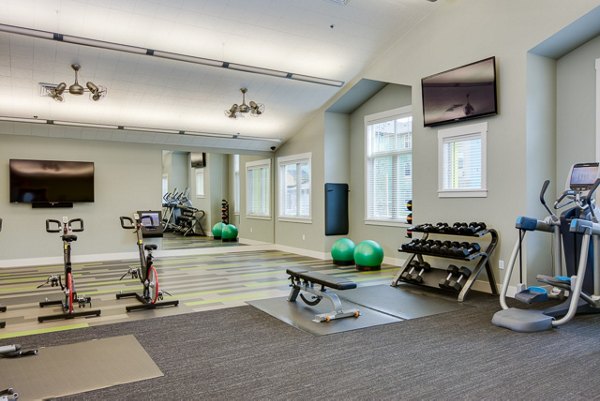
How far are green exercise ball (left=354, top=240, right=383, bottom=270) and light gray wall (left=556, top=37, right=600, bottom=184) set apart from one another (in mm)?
2959

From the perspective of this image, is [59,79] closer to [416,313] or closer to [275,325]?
[275,325]

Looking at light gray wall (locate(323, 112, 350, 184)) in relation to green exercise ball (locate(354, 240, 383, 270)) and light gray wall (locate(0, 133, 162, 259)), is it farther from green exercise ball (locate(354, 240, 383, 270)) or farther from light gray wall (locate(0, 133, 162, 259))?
light gray wall (locate(0, 133, 162, 259))

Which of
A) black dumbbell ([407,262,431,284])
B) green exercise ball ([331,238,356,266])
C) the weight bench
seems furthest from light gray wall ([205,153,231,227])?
the weight bench

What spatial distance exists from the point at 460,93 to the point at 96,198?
715cm

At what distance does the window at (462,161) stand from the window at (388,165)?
1.53 metres

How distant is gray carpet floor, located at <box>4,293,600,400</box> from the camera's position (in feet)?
9.17

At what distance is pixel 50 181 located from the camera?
851cm

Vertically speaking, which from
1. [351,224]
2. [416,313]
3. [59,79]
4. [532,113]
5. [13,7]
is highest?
[13,7]

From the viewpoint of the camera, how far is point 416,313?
476 centimetres

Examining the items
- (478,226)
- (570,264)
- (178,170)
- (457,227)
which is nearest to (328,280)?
(457,227)

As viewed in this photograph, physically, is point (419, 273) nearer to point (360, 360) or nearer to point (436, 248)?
point (436, 248)

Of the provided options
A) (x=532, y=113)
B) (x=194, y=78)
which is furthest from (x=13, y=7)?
(x=532, y=113)

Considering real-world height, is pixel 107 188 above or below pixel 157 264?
above

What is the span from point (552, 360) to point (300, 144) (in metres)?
7.44
